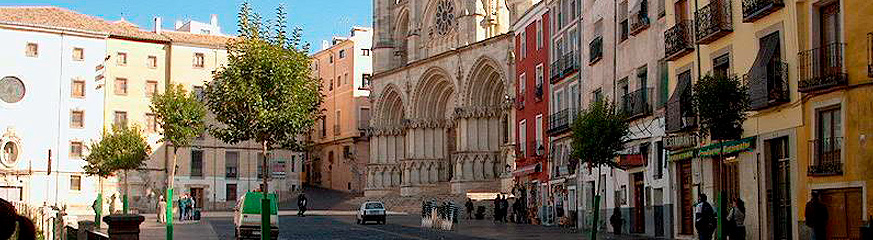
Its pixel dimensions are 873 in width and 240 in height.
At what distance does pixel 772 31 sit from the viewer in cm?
2369

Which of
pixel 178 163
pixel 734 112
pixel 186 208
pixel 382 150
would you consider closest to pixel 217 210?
pixel 178 163

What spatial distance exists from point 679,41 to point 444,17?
49.7 metres

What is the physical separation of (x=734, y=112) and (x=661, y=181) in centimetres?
873

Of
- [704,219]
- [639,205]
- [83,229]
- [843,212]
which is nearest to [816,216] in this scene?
[843,212]

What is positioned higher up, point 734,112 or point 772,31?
point 772,31

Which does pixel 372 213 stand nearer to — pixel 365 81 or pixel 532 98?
pixel 532 98

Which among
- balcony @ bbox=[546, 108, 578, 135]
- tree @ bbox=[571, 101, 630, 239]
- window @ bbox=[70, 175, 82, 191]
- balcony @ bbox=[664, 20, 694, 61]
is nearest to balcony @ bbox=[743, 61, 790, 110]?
balcony @ bbox=[664, 20, 694, 61]

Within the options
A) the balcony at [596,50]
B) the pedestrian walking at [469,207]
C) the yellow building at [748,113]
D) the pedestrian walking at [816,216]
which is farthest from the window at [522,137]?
the pedestrian walking at [816,216]

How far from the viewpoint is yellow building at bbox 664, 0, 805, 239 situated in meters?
23.1

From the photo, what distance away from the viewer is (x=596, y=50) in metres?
38.3

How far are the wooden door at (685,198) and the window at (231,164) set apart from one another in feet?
169

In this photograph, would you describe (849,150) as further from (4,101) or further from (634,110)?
(4,101)

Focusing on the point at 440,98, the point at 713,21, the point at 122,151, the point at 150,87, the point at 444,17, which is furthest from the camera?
the point at 444,17

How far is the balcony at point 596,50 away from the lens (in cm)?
3791
